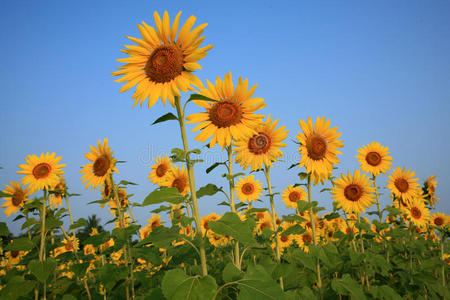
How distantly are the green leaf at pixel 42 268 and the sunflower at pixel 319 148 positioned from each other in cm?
411

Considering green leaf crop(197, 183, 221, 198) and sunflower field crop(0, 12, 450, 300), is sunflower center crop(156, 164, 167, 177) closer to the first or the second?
sunflower field crop(0, 12, 450, 300)

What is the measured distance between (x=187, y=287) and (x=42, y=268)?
3.38 m

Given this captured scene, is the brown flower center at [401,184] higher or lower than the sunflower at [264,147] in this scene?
lower

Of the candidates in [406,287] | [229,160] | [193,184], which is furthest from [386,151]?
[193,184]

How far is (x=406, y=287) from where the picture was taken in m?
4.89

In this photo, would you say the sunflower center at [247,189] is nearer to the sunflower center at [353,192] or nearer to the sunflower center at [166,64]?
the sunflower center at [353,192]

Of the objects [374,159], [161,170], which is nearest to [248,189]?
[161,170]

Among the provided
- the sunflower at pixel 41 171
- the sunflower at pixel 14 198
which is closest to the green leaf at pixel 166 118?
the sunflower at pixel 41 171

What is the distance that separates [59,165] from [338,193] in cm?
565

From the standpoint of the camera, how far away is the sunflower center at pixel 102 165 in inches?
181

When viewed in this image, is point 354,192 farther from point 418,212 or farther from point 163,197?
point 163,197

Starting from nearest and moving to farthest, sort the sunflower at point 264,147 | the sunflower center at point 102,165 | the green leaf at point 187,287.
Answer: the green leaf at point 187,287 → the sunflower at point 264,147 → the sunflower center at point 102,165

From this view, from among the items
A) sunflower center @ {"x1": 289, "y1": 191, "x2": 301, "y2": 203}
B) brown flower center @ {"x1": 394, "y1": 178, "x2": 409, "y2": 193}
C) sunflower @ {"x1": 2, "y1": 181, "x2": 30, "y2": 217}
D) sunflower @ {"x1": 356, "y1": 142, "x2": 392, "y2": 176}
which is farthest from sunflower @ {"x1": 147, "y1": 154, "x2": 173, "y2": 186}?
brown flower center @ {"x1": 394, "y1": 178, "x2": 409, "y2": 193}

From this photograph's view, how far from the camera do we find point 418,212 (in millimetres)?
6477
